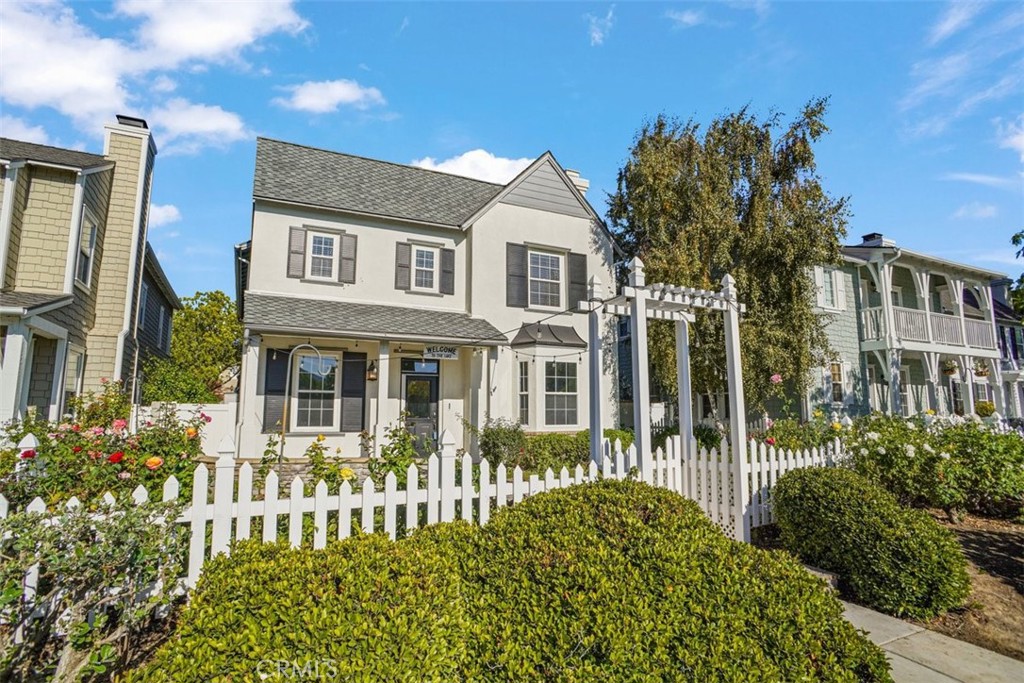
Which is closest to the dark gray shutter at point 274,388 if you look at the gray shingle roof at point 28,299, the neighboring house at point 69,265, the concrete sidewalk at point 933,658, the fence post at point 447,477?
the neighboring house at point 69,265

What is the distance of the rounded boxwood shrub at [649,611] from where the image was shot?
2330 mm

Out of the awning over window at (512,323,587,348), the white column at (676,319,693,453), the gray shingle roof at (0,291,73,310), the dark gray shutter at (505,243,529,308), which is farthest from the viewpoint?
the dark gray shutter at (505,243,529,308)

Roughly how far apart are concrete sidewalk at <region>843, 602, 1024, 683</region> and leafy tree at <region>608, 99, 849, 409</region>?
32.4ft

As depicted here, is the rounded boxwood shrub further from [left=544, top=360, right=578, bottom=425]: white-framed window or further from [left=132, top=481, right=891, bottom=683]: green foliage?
[left=544, top=360, right=578, bottom=425]: white-framed window

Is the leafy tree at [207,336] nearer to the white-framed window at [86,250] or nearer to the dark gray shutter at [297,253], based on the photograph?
the white-framed window at [86,250]

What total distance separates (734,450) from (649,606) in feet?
14.2

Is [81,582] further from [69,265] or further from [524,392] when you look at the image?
[69,265]

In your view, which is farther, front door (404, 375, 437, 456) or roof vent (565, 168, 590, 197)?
roof vent (565, 168, 590, 197)

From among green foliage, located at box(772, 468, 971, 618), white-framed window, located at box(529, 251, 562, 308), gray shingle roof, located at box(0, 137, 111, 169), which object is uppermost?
gray shingle roof, located at box(0, 137, 111, 169)

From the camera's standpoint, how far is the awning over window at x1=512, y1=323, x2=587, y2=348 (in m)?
13.3

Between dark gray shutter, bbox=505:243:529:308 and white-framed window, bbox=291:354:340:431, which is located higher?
dark gray shutter, bbox=505:243:529:308

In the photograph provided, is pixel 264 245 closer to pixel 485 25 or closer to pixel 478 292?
pixel 478 292

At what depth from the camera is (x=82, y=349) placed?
12.2 meters

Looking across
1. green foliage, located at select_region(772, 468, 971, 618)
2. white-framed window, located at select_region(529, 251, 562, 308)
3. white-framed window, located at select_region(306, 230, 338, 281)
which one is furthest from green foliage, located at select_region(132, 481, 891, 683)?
white-framed window, located at select_region(529, 251, 562, 308)
